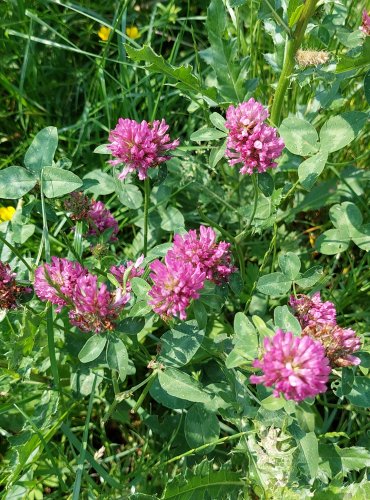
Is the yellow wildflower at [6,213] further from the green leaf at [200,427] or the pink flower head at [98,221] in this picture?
the green leaf at [200,427]

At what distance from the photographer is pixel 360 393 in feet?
6.32

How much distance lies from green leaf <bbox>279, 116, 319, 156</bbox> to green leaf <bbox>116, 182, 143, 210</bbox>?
600 millimetres

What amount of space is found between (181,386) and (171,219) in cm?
79

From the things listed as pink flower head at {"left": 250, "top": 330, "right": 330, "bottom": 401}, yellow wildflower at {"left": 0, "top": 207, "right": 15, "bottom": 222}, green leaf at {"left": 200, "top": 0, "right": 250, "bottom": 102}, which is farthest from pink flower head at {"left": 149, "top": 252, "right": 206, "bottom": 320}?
yellow wildflower at {"left": 0, "top": 207, "right": 15, "bottom": 222}

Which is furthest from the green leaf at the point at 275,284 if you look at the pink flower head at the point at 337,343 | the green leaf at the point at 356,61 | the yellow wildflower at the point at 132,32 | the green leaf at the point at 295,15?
the yellow wildflower at the point at 132,32

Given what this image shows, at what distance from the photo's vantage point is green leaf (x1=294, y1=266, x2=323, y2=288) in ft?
6.49

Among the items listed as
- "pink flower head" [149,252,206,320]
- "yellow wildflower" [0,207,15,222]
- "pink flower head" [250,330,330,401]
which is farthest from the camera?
"yellow wildflower" [0,207,15,222]

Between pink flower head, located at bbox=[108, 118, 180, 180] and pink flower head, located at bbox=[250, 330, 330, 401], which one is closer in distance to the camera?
pink flower head, located at bbox=[250, 330, 330, 401]

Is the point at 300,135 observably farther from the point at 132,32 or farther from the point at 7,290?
the point at 132,32

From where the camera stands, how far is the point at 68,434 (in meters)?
2.09

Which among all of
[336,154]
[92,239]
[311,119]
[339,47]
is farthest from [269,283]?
[339,47]

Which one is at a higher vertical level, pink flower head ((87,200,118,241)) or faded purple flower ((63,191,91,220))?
faded purple flower ((63,191,91,220))

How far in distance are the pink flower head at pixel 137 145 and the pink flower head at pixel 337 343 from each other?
72cm

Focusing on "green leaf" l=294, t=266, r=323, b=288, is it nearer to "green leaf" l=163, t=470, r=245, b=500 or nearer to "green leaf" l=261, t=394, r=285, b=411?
"green leaf" l=261, t=394, r=285, b=411
